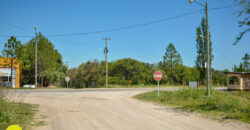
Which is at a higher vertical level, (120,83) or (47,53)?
(47,53)

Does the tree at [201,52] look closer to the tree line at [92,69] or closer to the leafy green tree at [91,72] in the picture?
the tree line at [92,69]

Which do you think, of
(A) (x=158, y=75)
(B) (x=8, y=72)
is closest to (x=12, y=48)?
(B) (x=8, y=72)

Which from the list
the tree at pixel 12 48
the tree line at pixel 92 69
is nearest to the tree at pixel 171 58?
the tree line at pixel 92 69

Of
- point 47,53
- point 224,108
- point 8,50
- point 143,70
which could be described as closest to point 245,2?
point 224,108

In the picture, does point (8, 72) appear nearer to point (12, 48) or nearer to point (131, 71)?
point (12, 48)

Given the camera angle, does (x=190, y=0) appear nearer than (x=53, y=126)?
No

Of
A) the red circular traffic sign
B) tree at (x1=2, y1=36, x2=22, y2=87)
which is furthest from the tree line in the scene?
the red circular traffic sign

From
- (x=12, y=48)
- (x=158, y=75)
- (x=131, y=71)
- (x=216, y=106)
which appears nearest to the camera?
(x=216, y=106)


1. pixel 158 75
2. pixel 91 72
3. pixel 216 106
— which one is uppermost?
pixel 91 72

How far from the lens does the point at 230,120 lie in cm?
891

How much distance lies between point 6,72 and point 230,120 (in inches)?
1867

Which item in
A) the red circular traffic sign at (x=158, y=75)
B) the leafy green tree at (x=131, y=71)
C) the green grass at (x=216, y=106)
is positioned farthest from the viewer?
the leafy green tree at (x=131, y=71)

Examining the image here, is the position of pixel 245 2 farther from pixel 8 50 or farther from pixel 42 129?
pixel 8 50

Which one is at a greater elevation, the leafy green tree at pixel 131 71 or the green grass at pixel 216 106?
the leafy green tree at pixel 131 71
